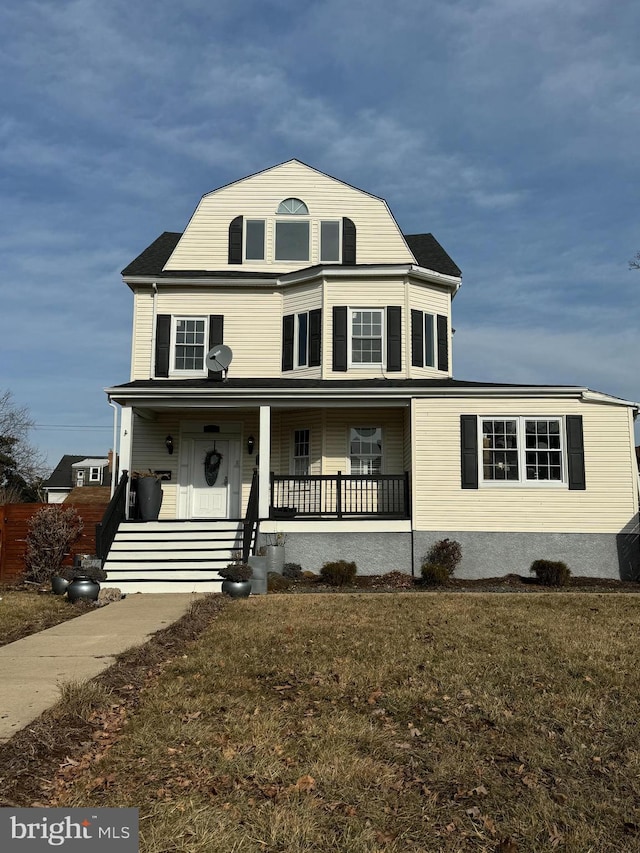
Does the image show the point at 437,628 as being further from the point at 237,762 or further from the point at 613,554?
the point at 613,554

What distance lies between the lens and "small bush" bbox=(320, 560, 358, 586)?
13445 mm

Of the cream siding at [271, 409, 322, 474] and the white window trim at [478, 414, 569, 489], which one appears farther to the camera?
the cream siding at [271, 409, 322, 474]

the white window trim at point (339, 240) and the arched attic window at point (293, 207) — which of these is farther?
the arched attic window at point (293, 207)

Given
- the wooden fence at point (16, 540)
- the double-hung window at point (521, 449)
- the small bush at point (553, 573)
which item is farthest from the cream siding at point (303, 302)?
the small bush at point (553, 573)

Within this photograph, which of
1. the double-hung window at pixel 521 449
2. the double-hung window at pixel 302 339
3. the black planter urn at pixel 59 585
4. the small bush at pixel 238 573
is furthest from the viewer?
the double-hung window at pixel 302 339

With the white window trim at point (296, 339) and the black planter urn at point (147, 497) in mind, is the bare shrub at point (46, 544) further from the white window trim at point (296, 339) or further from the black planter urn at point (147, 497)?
the white window trim at point (296, 339)

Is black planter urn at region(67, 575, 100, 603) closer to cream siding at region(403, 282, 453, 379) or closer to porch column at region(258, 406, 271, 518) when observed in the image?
porch column at region(258, 406, 271, 518)

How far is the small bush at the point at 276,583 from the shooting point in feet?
41.3

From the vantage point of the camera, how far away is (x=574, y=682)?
5719 millimetres

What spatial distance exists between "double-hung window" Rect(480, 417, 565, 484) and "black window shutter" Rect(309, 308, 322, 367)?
4.56 m

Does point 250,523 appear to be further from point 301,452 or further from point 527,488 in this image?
point 527,488

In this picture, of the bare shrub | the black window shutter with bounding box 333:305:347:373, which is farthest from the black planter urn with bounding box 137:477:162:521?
the black window shutter with bounding box 333:305:347:373

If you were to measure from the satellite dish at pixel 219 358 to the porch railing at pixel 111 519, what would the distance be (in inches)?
132

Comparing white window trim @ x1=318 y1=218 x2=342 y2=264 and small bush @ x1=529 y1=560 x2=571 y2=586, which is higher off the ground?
white window trim @ x1=318 y1=218 x2=342 y2=264
